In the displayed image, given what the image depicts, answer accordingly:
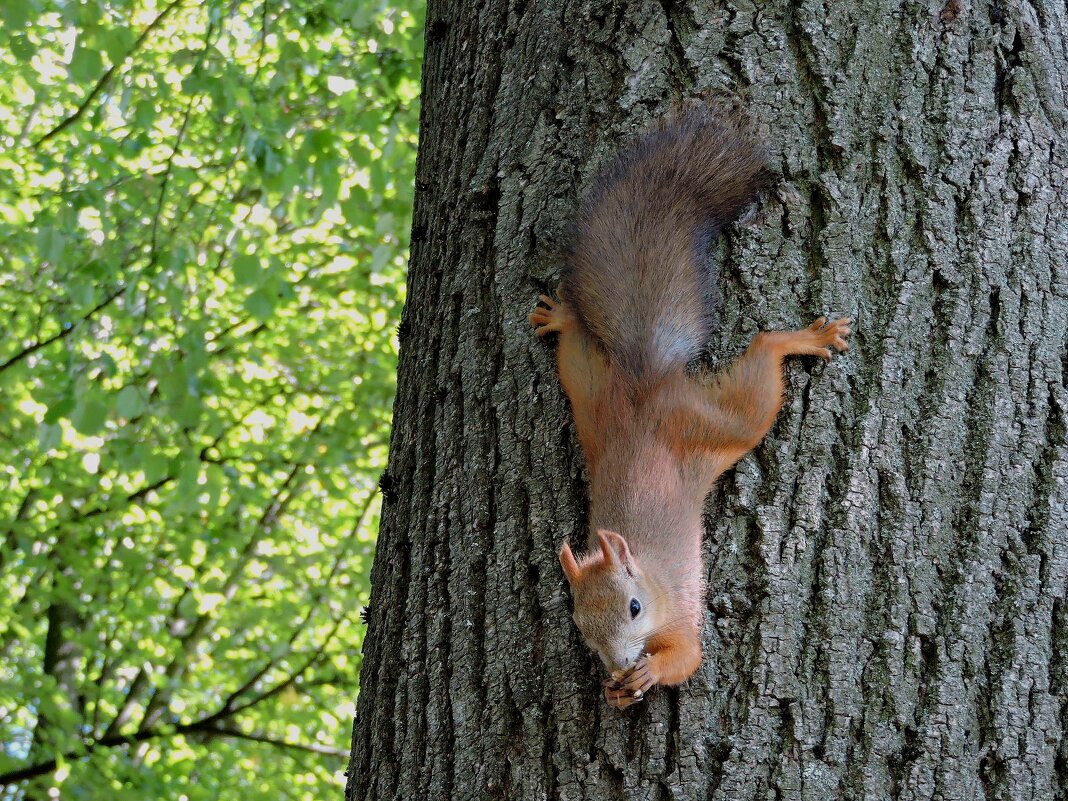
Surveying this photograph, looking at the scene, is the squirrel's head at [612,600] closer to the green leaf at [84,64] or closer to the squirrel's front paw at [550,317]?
the squirrel's front paw at [550,317]

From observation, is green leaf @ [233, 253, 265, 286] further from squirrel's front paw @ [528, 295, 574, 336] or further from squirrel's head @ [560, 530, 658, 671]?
squirrel's head @ [560, 530, 658, 671]

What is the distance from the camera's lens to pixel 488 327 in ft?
6.41

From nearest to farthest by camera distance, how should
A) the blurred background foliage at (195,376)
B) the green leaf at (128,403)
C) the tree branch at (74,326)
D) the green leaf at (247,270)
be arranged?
the green leaf at (128,403) → the green leaf at (247,270) → the blurred background foliage at (195,376) → the tree branch at (74,326)

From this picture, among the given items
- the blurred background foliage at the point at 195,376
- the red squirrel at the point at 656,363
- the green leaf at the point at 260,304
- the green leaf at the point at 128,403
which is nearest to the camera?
the red squirrel at the point at 656,363

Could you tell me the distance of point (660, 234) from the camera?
2.02 meters

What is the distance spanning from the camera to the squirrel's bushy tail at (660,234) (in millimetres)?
1838

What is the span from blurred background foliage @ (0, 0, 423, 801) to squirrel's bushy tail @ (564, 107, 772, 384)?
8.96ft

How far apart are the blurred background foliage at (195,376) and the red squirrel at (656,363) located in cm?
276

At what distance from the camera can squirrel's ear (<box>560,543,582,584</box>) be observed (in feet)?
5.43

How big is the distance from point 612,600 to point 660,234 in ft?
2.42

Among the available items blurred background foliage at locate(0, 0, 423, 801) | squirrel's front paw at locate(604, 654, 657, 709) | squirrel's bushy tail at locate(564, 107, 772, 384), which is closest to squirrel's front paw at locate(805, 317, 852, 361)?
squirrel's bushy tail at locate(564, 107, 772, 384)

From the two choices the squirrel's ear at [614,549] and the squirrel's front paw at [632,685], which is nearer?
the squirrel's front paw at [632,685]

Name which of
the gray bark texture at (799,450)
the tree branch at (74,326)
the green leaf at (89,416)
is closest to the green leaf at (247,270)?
the tree branch at (74,326)

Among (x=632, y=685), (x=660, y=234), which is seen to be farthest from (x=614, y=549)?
(x=660, y=234)
